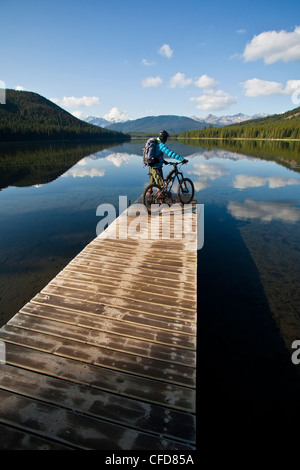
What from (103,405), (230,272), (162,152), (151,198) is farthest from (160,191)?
(103,405)

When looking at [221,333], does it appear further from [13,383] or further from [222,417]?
[13,383]

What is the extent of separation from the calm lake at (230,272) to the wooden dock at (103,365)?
54.7 inches

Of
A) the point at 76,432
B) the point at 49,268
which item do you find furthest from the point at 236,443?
the point at 49,268

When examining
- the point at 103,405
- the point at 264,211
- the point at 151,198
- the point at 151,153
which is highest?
the point at 151,153

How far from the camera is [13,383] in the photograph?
304cm

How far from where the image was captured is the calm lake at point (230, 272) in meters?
4.21

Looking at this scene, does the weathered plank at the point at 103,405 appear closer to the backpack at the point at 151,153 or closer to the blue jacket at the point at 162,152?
the blue jacket at the point at 162,152

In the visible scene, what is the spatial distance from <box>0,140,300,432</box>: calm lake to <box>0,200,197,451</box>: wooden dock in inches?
54.7

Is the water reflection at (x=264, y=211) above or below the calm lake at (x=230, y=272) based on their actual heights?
above

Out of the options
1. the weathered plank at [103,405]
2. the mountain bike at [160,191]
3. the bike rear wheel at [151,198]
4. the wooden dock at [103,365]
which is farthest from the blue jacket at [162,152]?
the weathered plank at [103,405]

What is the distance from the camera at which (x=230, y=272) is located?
786 cm

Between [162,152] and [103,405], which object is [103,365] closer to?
[103,405]

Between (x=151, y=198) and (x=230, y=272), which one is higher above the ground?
(x=151, y=198)

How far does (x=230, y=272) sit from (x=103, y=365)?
19.0 feet
